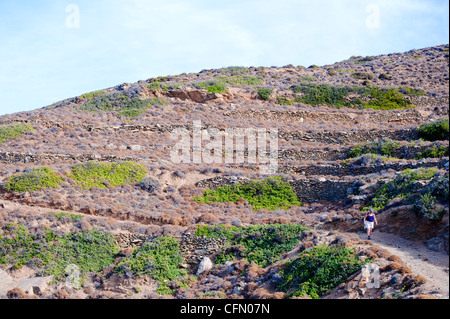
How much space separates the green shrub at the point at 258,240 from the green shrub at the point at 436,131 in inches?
561

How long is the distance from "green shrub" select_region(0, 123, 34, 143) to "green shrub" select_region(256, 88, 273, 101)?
1878 cm

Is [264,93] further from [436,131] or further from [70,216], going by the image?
[70,216]

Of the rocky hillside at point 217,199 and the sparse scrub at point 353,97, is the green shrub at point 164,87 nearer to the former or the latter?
the rocky hillside at point 217,199

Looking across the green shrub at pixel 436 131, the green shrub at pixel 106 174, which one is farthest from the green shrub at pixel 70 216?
the green shrub at pixel 436 131

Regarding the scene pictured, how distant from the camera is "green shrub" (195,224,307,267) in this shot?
13297 mm

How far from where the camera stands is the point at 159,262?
1353 cm

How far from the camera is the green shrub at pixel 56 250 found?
1370 cm

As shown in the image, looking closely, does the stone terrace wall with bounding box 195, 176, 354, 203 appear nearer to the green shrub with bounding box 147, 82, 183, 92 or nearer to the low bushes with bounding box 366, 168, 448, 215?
the low bushes with bounding box 366, 168, 448, 215

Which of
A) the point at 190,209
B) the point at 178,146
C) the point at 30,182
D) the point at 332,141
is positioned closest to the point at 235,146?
the point at 178,146

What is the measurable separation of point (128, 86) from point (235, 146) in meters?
17.6

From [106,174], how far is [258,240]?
9.05 meters

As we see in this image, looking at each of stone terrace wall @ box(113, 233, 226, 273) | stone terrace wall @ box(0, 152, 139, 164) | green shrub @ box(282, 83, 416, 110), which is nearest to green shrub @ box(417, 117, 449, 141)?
green shrub @ box(282, 83, 416, 110)
